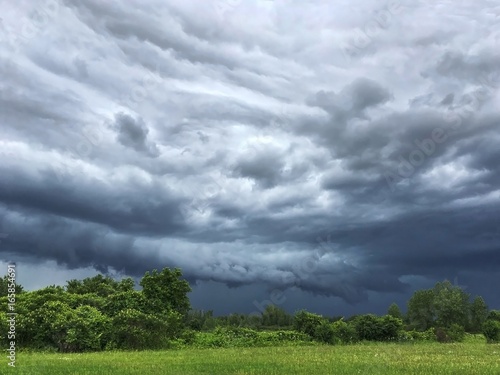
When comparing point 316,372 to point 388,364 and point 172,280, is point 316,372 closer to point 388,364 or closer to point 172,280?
A: point 388,364

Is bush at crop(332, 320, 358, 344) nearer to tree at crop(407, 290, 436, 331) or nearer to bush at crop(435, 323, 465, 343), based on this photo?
bush at crop(435, 323, 465, 343)

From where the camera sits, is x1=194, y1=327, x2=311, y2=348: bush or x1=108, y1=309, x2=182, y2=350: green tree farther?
x1=194, y1=327, x2=311, y2=348: bush

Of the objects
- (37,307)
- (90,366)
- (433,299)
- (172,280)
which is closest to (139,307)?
(172,280)

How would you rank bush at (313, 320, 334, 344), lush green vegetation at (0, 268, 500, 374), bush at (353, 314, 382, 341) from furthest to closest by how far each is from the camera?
bush at (353, 314, 382, 341), bush at (313, 320, 334, 344), lush green vegetation at (0, 268, 500, 374)

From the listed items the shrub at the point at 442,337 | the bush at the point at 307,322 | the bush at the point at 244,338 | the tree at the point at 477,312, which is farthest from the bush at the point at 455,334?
the tree at the point at 477,312

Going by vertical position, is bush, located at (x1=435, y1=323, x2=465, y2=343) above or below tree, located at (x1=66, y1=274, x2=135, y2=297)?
below

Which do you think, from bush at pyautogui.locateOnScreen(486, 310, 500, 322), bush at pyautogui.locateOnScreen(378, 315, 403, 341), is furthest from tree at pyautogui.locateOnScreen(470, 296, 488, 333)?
bush at pyautogui.locateOnScreen(378, 315, 403, 341)

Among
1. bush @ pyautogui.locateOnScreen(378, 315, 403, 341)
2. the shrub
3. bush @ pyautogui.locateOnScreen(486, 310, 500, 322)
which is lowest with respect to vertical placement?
the shrub

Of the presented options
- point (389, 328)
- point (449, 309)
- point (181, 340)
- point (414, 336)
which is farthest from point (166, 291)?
point (449, 309)

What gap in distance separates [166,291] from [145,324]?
8.76 m

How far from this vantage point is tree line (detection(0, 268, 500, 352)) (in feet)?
A: 140

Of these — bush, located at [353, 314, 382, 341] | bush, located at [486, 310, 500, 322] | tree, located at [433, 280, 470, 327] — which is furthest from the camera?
tree, located at [433, 280, 470, 327]

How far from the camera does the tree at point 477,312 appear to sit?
10475 centimetres

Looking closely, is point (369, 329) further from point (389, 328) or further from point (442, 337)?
point (442, 337)
